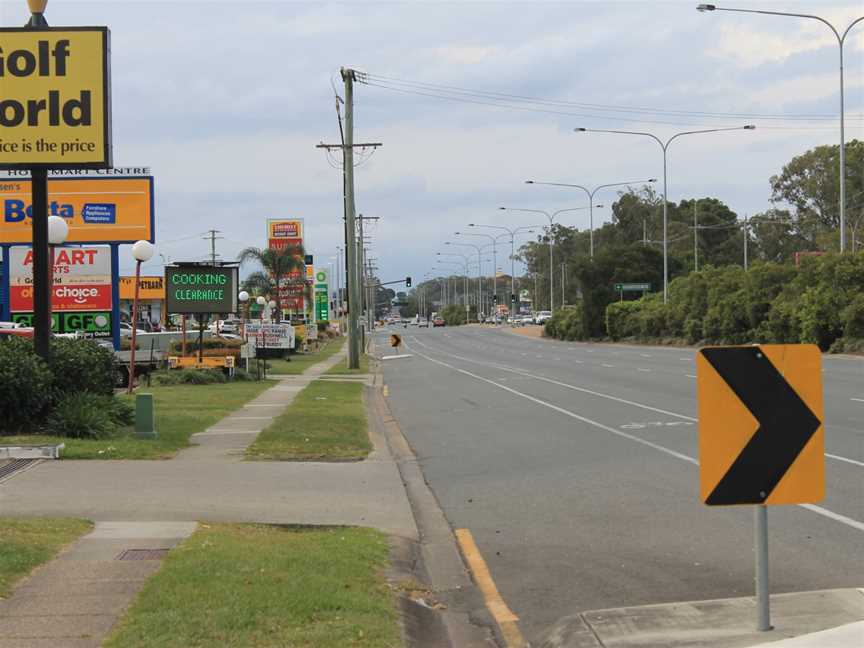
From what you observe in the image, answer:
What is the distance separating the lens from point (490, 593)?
726 centimetres

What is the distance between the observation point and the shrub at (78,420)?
13.8m

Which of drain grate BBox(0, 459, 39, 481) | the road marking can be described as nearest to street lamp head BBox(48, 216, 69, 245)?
drain grate BBox(0, 459, 39, 481)

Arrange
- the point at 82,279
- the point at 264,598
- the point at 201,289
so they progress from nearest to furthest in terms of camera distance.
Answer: the point at 264,598
the point at 201,289
the point at 82,279

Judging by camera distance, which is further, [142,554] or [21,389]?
[21,389]

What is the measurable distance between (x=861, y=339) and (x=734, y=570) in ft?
117

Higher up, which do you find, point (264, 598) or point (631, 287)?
point (631, 287)

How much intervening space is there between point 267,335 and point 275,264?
25.3m

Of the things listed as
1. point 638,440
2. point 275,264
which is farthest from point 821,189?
point 638,440

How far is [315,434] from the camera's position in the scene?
15508 millimetres

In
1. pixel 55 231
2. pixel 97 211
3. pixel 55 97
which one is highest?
pixel 97 211

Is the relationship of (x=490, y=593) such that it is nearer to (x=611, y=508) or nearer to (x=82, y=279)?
(x=611, y=508)

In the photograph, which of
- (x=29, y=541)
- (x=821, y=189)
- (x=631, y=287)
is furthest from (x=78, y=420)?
(x=821, y=189)

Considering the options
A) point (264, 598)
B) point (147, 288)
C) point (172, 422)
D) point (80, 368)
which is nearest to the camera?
point (264, 598)

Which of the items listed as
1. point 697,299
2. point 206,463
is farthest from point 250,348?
point 697,299
